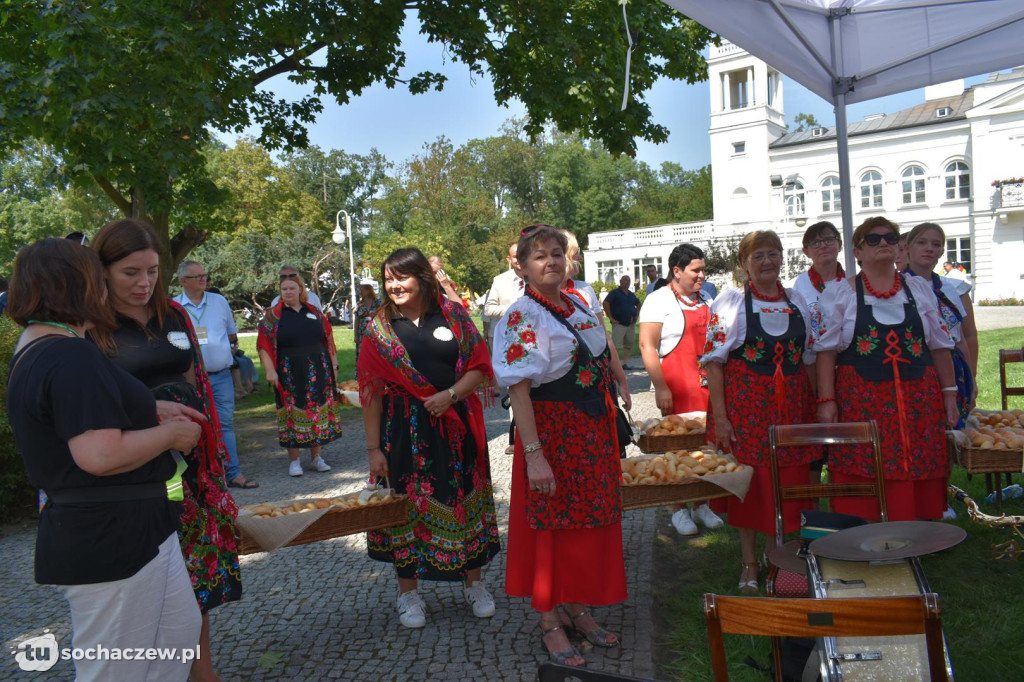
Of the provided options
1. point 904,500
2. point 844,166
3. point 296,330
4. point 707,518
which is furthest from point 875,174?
point 904,500

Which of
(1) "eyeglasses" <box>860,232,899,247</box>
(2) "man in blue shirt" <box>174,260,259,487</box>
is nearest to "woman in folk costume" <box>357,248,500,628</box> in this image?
(1) "eyeglasses" <box>860,232,899,247</box>

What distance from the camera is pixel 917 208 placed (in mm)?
50031

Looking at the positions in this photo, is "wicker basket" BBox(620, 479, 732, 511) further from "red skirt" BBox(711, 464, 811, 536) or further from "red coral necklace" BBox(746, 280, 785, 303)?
"red coral necklace" BBox(746, 280, 785, 303)

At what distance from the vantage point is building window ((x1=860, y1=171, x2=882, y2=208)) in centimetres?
5191

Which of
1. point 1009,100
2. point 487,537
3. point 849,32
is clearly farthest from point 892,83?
point 1009,100

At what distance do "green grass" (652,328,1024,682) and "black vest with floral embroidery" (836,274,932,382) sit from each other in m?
0.99

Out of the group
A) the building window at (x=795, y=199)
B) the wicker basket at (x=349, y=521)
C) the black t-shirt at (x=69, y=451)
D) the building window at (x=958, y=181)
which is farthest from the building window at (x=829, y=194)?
the black t-shirt at (x=69, y=451)

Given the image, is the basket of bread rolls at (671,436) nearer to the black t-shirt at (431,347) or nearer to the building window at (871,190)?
the black t-shirt at (431,347)

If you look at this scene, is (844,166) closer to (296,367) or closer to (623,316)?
(296,367)

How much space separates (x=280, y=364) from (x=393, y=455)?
454 centimetres

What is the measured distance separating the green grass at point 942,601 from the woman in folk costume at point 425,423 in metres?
1.08

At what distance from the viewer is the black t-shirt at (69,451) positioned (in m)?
2.26

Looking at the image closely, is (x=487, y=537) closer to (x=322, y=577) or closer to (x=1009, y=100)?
(x=322, y=577)

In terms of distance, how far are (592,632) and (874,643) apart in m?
Result: 1.71
